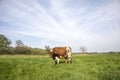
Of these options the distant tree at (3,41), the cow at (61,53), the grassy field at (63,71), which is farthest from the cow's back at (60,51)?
the distant tree at (3,41)

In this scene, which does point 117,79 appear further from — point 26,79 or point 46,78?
point 26,79

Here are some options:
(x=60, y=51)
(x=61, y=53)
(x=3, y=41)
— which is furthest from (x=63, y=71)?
(x=3, y=41)

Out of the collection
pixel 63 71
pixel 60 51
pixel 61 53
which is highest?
pixel 60 51

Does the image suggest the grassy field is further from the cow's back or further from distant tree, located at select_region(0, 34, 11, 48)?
distant tree, located at select_region(0, 34, 11, 48)

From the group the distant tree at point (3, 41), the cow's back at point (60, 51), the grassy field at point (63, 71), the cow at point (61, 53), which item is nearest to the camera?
the grassy field at point (63, 71)

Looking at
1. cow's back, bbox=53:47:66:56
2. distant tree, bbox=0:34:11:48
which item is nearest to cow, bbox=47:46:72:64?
cow's back, bbox=53:47:66:56

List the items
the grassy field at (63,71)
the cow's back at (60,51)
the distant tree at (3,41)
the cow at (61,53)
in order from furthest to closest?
the distant tree at (3,41)
the cow's back at (60,51)
the cow at (61,53)
the grassy field at (63,71)

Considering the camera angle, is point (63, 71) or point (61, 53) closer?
point (63, 71)

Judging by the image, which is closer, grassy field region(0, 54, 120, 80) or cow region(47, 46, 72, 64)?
grassy field region(0, 54, 120, 80)

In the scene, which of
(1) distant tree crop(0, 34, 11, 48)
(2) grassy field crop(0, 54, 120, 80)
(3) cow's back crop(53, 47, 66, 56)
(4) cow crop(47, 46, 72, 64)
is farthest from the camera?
(1) distant tree crop(0, 34, 11, 48)

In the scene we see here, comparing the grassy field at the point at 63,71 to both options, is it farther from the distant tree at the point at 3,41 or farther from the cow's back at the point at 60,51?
the distant tree at the point at 3,41

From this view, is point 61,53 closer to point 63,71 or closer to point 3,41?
point 63,71

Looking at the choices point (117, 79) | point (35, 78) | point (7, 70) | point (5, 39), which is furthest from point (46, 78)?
point (5, 39)

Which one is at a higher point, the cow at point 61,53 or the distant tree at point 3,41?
the distant tree at point 3,41
